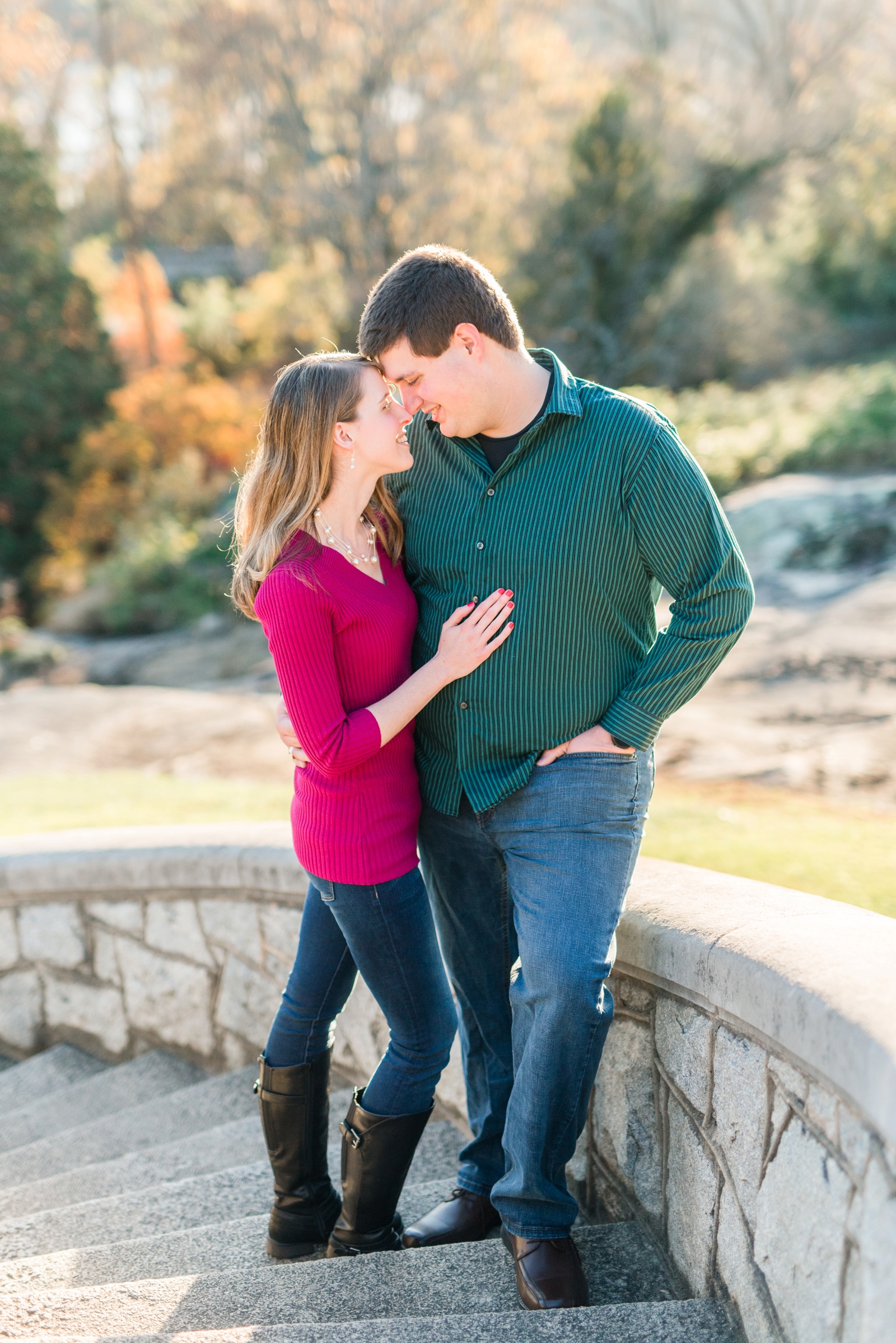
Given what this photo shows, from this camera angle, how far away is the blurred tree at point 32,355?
16531 millimetres

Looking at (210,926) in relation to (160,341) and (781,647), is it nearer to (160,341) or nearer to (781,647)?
(781,647)

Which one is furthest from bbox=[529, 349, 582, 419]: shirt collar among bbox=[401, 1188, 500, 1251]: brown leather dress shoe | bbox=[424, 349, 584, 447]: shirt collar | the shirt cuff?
bbox=[401, 1188, 500, 1251]: brown leather dress shoe

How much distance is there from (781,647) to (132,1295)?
21.1 ft

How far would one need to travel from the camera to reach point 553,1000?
6.63 feet

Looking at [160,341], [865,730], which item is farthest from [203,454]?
[865,730]

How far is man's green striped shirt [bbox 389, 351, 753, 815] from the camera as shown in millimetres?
2119

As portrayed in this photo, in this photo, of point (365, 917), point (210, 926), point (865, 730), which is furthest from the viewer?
point (865, 730)

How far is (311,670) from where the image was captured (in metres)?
2.08

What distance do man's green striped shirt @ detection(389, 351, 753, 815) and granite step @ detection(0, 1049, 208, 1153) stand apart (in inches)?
73.9

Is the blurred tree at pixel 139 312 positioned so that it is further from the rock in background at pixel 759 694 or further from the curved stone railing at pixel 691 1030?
the curved stone railing at pixel 691 1030

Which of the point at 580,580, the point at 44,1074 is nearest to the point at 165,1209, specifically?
the point at 44,1074

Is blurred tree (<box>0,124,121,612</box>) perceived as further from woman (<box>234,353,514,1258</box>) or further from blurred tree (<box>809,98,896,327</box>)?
woman (<box>234,353,514,1258</box>)

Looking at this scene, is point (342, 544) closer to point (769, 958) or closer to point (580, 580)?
point (580, 580)

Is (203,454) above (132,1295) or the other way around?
above
